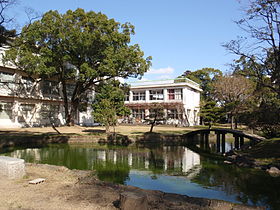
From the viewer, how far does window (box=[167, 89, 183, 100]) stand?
35.0m

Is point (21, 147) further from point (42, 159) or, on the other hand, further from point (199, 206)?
point (199, 206)

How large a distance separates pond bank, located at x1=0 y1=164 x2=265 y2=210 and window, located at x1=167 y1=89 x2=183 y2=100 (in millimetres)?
28889

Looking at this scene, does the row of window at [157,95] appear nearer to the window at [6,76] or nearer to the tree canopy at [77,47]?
the tree canopy at [77,47]

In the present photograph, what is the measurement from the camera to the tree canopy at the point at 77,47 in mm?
20875

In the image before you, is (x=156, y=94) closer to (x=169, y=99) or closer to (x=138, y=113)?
(x=169, y=99)

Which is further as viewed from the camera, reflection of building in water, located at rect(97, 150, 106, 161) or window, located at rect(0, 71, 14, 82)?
window, located at rect(0, 71, 14, 82)

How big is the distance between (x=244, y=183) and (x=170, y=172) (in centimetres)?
299

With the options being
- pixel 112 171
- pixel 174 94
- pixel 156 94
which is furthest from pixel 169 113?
pixel 112 171

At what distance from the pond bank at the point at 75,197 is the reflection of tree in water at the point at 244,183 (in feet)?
9.22

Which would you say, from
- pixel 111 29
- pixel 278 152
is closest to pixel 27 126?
pixel 111 29

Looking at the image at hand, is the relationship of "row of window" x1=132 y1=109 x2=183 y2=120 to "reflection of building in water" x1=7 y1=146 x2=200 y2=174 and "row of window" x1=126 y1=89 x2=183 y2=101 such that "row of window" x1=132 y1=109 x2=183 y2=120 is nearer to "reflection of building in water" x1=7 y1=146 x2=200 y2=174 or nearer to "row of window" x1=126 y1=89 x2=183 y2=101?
"row of window" x1=126 y1=89 x2=183 y2=101

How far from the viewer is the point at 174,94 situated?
3541 cm

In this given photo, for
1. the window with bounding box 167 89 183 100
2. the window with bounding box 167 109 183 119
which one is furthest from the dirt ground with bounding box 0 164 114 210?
the window with bounding box 167 89 183 100

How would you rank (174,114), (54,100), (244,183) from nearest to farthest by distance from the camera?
(244,183)
(54,100)
(174,114)
